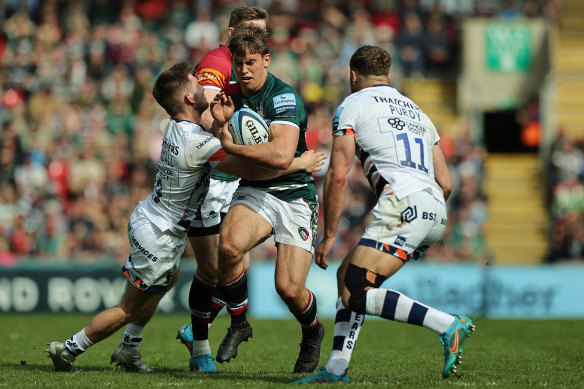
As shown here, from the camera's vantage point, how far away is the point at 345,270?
7.16 meters

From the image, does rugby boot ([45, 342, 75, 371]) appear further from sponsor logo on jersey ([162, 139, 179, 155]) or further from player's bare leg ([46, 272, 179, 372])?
sponsor logo on jersey ([162, 139, 179, 155])

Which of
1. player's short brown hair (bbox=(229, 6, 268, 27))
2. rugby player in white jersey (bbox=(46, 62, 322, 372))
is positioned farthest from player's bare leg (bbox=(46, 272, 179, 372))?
player's short brown hair (bbox=(229, 6, 268, 27))

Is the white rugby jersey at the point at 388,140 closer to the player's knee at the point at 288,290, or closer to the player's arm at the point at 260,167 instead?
the player's arm at the point at 260,167

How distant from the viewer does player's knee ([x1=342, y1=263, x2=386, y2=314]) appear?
22.5 feet

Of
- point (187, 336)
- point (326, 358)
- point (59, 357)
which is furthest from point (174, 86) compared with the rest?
point (326, 358)

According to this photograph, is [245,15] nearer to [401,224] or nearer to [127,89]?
[401,224]

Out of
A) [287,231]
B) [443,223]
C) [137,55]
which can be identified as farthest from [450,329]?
[137,55]

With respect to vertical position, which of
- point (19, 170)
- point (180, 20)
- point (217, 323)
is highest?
point (180, 20)

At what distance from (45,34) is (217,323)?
11.9 m

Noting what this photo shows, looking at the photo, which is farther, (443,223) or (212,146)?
(212,146)

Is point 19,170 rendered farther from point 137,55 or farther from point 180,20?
point 180,20

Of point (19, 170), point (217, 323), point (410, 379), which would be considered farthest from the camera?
point (19, 170)

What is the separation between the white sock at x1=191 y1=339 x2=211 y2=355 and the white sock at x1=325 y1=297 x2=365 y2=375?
183 centimetres

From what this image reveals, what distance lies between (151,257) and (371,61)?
8.14 ft
